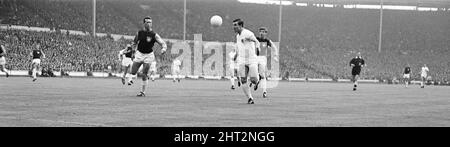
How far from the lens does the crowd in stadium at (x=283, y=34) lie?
5075 centimetres

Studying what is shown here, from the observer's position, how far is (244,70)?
51.7ft

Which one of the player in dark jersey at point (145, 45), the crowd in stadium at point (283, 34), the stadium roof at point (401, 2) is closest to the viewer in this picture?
the player in dark jersey at point (145, 45)

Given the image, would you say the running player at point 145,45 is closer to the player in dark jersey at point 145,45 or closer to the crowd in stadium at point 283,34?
the player in dark jersey at point 145,45

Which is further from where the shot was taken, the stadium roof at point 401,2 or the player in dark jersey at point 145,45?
the stadium roof at point 401,2

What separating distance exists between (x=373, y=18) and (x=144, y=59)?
233 feet

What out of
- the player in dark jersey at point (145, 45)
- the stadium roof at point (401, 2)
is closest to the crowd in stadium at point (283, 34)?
the stadium roof at point (401, 2)

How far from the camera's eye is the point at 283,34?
79.4 metres

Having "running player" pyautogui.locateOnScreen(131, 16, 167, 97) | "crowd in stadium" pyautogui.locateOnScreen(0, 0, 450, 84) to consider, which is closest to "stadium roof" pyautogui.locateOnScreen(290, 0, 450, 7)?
"crowd in stadium" pyautogui.locateOnScreen(0, 0, 450, 84)

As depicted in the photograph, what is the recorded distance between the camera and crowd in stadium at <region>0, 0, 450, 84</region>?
167 feet

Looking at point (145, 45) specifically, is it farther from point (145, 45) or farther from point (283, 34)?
point (283, 34)
